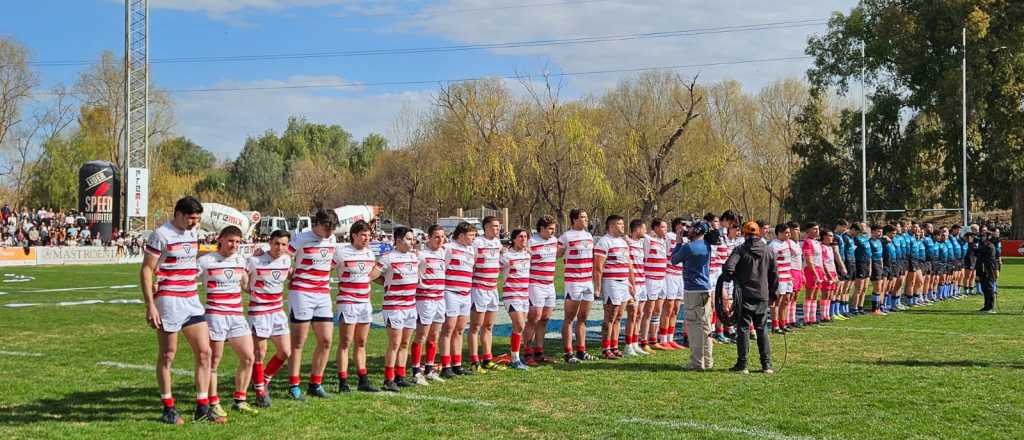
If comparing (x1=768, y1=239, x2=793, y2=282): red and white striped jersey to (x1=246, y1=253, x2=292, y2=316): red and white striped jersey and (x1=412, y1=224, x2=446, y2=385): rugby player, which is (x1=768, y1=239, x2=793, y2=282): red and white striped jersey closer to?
(x1=412, y1=224, x2=446, y2=385): rugby player

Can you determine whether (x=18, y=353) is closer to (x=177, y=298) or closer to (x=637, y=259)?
(x=177, y=298)

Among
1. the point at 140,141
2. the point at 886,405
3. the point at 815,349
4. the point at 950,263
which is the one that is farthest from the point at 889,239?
the point at 140,141

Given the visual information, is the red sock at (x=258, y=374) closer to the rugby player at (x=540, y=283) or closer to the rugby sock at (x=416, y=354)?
the rugby sock at (x=416, y=354)

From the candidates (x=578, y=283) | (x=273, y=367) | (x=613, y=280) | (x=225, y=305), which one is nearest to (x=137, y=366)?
(x=273, y=367)

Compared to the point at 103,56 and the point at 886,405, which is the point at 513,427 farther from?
the point at 103,56

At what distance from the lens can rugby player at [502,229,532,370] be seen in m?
11.5

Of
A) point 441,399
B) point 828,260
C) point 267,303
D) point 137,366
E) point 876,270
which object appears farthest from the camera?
point 876,270

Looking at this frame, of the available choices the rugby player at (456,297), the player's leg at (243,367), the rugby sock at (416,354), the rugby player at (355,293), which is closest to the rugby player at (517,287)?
the rugby player at (456,297)

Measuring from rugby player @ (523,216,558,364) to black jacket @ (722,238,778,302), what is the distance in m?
2.17

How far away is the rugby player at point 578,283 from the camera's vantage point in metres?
12.1

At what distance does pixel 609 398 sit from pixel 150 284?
4.49 meters

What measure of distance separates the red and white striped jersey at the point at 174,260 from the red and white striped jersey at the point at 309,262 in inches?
45.9

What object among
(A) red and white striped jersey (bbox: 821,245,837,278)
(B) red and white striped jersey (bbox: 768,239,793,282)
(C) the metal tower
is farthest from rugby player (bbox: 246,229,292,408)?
(C) the metal tower

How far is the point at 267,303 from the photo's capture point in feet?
28.8
